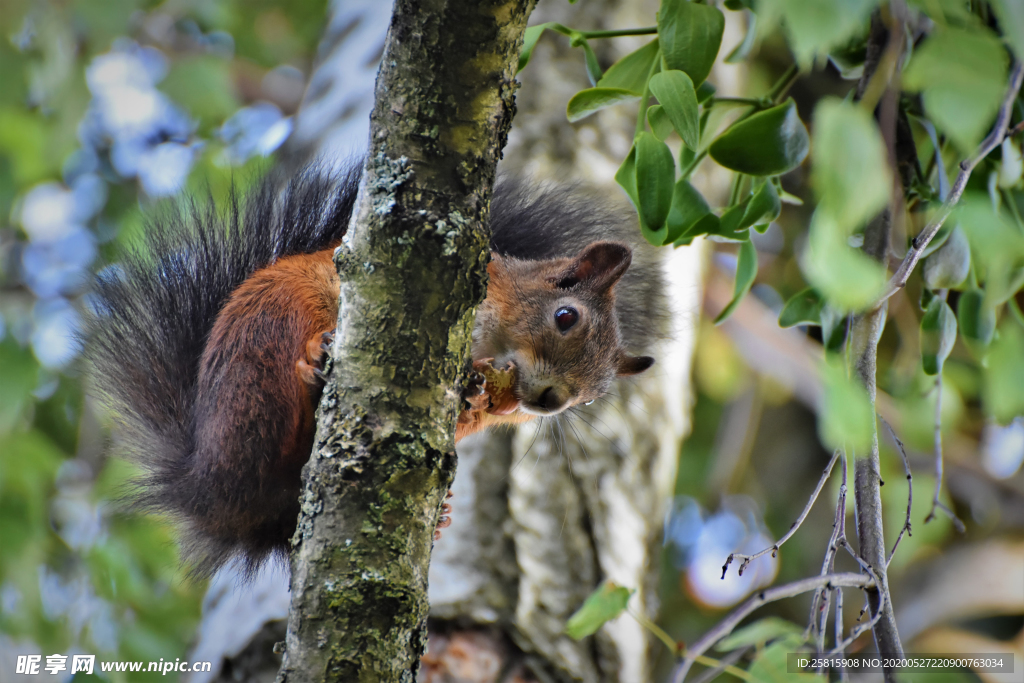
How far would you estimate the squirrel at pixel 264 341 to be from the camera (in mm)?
1131

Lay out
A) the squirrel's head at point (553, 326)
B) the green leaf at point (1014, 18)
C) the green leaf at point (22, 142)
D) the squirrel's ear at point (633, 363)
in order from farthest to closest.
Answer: the green leaf at point (22, 142) < the squirrel's ear at point (633, 363) < the squirrel's head at point (553, 326) < the green leaf at point (1014, 18)

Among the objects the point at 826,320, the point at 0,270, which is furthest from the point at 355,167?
the point at 0,270

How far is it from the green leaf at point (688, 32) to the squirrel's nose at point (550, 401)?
63cm

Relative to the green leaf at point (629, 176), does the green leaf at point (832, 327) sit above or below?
below

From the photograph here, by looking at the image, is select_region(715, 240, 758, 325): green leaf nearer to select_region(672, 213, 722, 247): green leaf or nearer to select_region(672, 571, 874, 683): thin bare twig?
select_region(672, 213, 722, 247): green leaf

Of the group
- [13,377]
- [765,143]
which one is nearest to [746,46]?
[765,143]

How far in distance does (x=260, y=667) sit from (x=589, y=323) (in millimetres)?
820

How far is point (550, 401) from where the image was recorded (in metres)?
1.34

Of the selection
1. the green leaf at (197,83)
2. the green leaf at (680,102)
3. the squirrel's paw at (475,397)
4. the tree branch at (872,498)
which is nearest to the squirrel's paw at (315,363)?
the squirrel's paw at (475,397)

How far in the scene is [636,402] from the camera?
5.89 ft

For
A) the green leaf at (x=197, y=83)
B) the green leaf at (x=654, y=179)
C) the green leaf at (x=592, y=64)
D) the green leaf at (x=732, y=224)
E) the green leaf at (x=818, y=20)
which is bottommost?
the green leaf at (x=732, y=224)

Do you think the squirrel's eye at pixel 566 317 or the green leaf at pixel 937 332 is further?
the squirrel's eye at pixel 566 317

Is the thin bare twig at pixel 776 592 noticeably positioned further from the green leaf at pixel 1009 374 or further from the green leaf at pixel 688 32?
the green leaf at pixel 688 32

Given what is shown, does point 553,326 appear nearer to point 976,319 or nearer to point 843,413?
point 976,319
